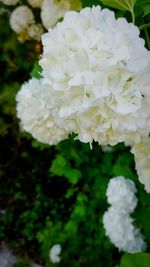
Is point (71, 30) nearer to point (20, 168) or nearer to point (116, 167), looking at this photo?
point (116, 167)

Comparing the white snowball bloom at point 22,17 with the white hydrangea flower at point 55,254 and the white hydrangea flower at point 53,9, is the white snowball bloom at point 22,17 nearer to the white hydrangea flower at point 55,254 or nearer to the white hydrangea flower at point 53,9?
the white hydrangea flower at point 53,9

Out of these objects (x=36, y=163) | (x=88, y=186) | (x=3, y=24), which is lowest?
(x=88, y=186)

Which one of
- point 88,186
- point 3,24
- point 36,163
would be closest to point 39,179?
point 36,163

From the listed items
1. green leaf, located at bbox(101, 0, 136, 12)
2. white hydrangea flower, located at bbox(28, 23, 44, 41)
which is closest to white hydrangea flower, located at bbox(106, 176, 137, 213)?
white hydrangea flower, located at bbox(28, 23, 44, 41)

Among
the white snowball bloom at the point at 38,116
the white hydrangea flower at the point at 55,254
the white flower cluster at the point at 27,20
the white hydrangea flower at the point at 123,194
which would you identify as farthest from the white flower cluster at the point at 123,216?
the white hydrangea flower at the point at 55,254

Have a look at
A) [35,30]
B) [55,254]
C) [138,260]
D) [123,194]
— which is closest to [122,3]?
[138,260]

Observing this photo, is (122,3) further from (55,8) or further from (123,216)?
(123,216)
